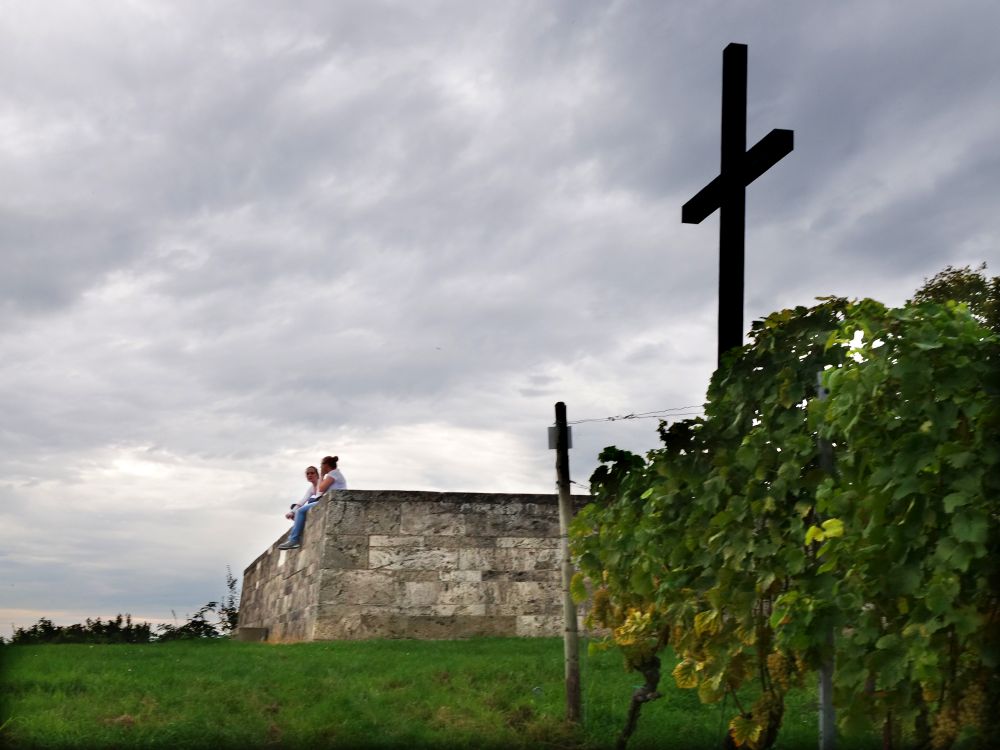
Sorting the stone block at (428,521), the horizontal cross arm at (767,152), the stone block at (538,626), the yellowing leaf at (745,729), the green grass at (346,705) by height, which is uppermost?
the horizontal cross arm at (767,152)

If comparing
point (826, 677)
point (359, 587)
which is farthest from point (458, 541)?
point (826, 677)

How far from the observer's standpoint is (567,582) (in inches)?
305

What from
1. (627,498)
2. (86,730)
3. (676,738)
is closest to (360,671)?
(86,730)

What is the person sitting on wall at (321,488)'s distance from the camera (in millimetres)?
13398

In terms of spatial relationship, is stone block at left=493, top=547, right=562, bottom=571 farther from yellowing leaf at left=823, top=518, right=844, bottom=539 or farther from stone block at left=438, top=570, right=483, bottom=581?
yellowing leaf at left=823, top=518, right=844, bottom=539

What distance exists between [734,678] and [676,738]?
229 cm

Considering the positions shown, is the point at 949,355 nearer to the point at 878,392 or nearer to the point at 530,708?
the point at 878,392

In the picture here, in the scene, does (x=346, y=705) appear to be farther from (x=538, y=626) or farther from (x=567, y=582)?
(x=538, y=626)

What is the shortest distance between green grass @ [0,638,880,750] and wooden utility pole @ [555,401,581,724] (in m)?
0.18

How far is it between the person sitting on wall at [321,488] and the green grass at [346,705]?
3.11 metres

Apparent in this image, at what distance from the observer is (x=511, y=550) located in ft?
42.5

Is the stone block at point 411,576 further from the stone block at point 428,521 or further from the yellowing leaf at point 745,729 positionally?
the yellowing leaf at point 745,729

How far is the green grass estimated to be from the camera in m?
7.34

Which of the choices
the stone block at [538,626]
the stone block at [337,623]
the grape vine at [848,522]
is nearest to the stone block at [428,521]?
the stone block at [337,623]
